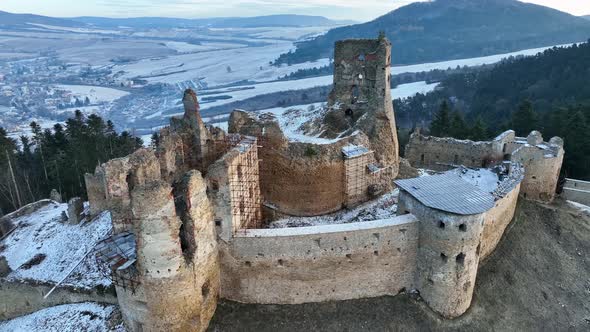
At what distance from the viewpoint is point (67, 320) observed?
2220 centimetres

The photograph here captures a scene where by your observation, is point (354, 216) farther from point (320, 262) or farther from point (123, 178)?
point (123, 178)

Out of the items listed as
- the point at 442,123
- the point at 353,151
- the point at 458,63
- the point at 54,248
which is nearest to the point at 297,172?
the point at 353,151

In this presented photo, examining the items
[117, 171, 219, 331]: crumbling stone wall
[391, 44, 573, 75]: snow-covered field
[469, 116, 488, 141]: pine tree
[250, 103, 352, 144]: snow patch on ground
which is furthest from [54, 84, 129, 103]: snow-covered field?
[391, 44, 573, 75]: snow-covered field

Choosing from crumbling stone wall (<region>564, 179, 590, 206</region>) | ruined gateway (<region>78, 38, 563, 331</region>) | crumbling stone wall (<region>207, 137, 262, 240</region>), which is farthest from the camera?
crumbling stone wall (<region>564, 179, 590, 206</region>)

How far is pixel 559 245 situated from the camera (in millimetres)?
27531

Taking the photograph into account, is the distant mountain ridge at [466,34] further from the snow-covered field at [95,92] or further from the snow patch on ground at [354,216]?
the snow patch on ground at [354,216]

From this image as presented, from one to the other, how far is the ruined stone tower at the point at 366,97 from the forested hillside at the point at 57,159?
76.6 ft

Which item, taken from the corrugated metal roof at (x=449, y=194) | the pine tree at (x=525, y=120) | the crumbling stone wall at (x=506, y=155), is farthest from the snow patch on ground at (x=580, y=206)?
the pine tree at (x=525, y=120)

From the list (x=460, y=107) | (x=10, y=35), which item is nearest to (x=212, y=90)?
Answer: (x=460, y=107)

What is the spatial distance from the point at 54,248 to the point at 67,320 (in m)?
7.10

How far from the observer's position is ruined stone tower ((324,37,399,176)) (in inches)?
1125

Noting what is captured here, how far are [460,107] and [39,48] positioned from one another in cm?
15986

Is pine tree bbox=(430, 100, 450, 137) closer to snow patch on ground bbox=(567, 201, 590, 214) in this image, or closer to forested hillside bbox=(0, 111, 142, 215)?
snow patch on ground bbox=(567, 201, 590, 214)

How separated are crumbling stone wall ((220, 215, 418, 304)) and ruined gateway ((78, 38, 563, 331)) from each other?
6 cm
